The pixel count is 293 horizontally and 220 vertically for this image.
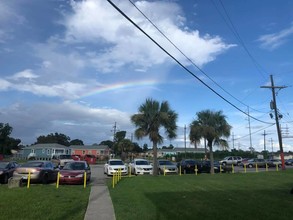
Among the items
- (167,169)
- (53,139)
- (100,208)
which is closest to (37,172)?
(100,208)

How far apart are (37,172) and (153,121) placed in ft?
40.1

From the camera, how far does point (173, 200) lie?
12898 millimetres

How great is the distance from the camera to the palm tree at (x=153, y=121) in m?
30.2

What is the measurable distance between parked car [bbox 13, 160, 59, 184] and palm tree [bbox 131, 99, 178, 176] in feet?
32.1

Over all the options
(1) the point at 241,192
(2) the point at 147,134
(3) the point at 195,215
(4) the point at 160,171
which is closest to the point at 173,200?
(3) the point at 195,215

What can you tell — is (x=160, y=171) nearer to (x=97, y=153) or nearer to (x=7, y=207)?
(x=7, y=207)

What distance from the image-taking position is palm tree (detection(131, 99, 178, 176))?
30.2 m

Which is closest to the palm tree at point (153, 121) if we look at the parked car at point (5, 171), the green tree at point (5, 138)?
the parked car at point (5, 171)

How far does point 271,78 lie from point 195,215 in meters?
35.1

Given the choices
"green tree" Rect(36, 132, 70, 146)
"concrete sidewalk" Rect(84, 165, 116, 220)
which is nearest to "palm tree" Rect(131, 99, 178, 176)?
"concrete sidewalk" Rect(84, 165, 116, 220)

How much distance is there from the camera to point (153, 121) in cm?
3023

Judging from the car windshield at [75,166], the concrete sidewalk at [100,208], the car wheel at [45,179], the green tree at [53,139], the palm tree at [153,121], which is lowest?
the concrete sidewalk at [100,208]

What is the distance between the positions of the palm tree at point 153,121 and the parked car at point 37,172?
977 centimetres

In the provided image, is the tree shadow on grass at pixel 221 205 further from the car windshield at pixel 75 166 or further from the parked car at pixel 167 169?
the parked car at pixel 167 169
